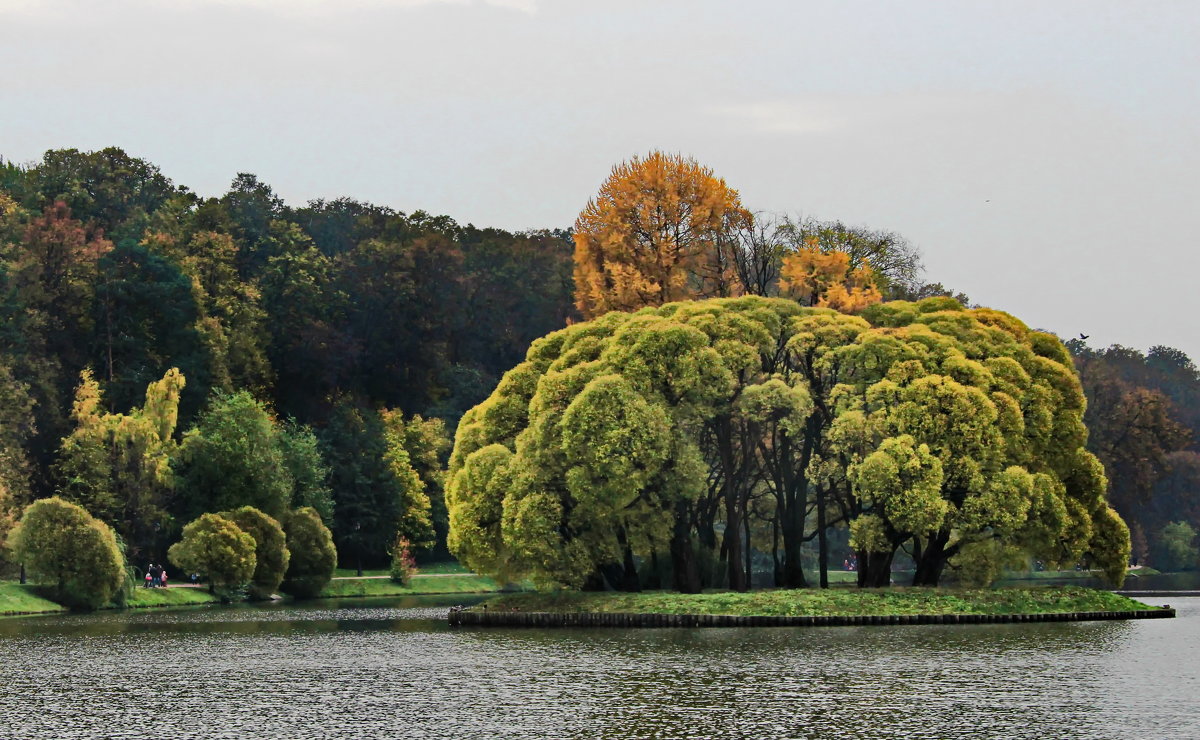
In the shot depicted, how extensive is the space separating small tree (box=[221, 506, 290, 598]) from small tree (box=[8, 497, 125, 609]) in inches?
475

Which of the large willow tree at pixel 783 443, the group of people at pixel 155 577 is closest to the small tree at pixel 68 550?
the group of people at pixel 155 577

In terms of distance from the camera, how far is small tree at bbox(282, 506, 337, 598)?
98.1m

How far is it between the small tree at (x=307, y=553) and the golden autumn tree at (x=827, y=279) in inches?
1342

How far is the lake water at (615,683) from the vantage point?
33312 mm

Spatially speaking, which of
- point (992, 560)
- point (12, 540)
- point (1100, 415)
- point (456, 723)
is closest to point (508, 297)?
point (1100, 415)

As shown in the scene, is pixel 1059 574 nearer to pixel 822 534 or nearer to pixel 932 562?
pixel 822 534

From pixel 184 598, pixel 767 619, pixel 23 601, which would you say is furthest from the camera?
pixel 184 598

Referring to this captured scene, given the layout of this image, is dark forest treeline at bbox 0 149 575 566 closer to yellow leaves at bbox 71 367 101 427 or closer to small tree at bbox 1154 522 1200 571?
yellow leaves at bbox 71 367 101 427

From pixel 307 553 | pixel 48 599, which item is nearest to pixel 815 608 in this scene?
pixel 48 599

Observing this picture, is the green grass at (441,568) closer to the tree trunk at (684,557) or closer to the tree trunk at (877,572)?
the tree trunk at (684,557)

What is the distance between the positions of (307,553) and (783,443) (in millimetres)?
38032

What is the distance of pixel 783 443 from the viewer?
7150cm

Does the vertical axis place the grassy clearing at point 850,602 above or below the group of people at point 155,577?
below

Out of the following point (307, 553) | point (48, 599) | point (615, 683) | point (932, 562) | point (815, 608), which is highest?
point (307, 553)
